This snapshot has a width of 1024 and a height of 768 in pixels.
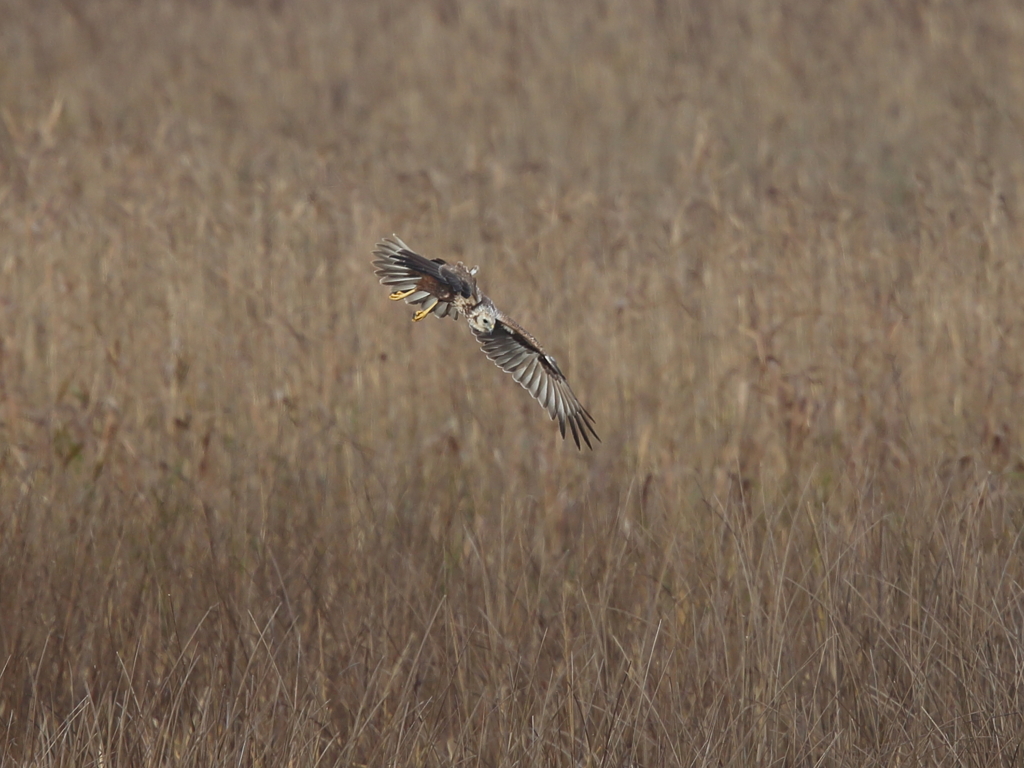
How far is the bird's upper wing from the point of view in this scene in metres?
2.21

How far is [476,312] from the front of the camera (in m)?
1.92

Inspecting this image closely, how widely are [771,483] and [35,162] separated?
2964 mm

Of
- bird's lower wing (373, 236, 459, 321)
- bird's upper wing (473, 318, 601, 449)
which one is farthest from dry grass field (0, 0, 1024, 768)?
bird's lower wing (373, 236, 459, 321)

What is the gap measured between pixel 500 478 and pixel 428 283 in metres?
1.94

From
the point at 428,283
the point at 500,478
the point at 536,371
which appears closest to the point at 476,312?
the point at 428,283

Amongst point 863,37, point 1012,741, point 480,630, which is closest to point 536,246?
point 480,630

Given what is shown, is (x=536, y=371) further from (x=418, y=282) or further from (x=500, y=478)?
(x=500, y=478)

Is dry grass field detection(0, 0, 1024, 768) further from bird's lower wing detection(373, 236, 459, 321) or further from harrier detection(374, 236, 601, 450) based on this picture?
bird's lower wing detection(373, 236, 459, 321)

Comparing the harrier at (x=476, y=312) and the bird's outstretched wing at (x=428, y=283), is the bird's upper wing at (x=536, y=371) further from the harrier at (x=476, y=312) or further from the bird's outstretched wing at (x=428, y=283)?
the bird's outstretched wing at (x=428, y=283)

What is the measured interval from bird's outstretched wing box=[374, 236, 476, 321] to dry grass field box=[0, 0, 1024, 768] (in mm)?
885

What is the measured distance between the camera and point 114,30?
34.4 feet

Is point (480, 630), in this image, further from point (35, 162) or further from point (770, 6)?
point (770, 6)

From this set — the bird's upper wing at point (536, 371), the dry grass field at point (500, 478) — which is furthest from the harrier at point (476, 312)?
the dry grass field at point (500, 478)

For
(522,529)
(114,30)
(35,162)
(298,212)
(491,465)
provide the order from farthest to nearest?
1. (114,30)
2. (35,162)
3. (298,212)
4. (491,465)
5. (522,529)
